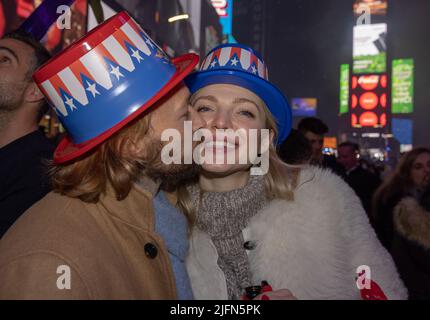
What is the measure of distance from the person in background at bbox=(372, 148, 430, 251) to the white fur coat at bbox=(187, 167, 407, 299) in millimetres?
2645

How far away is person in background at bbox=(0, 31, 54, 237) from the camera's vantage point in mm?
2818

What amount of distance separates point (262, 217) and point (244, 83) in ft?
3.56

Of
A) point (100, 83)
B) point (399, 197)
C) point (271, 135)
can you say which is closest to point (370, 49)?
point (399, 197)

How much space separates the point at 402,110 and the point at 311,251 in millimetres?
64824

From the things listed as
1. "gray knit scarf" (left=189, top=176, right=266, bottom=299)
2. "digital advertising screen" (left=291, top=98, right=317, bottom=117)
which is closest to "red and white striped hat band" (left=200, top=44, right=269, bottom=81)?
"gray knit scarf" (left=189, top=176, right=266, bottom=299)

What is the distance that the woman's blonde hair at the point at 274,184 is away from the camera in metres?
2.98

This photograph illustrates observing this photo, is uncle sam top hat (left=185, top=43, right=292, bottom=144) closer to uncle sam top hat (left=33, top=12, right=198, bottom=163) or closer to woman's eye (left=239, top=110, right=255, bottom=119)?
woman's eye (left=239, top=110, right=255, bottom=119)

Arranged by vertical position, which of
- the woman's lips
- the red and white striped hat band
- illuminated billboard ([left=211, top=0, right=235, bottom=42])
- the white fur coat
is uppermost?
illuminated billboard ([left=211, top=0, right=235, bottom=42])

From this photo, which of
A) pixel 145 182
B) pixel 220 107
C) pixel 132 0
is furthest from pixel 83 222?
pixel 132 0

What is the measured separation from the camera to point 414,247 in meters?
3.76

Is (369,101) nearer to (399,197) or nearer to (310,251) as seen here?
(399,197)

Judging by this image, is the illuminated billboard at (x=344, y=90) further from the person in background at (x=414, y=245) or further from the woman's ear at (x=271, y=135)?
the woman's ear at (x=271, y=135)

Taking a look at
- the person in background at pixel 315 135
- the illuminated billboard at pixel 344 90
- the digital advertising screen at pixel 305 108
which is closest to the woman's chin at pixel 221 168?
the person in background at pixel 315 135

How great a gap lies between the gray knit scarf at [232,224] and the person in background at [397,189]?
2.97 metres
